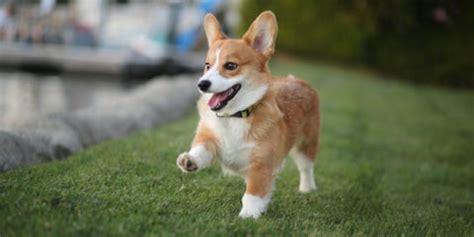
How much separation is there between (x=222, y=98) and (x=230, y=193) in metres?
0.86

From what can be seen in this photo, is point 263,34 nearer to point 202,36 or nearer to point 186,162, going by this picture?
point 186,162

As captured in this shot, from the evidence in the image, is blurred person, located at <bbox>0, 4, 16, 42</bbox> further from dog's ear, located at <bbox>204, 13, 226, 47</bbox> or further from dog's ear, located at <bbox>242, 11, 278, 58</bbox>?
dog's ear, located at <bbox>242, 11, 278, 58</bbox>

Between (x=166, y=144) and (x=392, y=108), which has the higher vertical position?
(x=166, y=144)

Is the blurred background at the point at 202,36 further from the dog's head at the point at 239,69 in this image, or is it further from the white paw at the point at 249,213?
the white paw at the point at 249,213

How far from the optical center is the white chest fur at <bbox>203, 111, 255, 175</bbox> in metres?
3.90

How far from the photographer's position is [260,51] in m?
4.10

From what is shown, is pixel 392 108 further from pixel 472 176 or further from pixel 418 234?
pixel 418 234

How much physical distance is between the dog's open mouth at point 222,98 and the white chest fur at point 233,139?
4.7 inches

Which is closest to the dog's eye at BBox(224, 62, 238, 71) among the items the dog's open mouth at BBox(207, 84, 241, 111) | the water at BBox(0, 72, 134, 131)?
the dog's open mouth at BBox(207, 84, 241, 111)

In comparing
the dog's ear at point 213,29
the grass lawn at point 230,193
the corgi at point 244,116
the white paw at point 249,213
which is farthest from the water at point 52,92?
the white paw at point 249,213

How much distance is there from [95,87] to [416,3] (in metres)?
10.00

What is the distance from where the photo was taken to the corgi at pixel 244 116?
3.79 m

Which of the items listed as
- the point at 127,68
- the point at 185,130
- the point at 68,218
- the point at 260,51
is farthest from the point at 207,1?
the point at 68,218

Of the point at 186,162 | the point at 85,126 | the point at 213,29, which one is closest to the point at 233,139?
the point at 186,162
